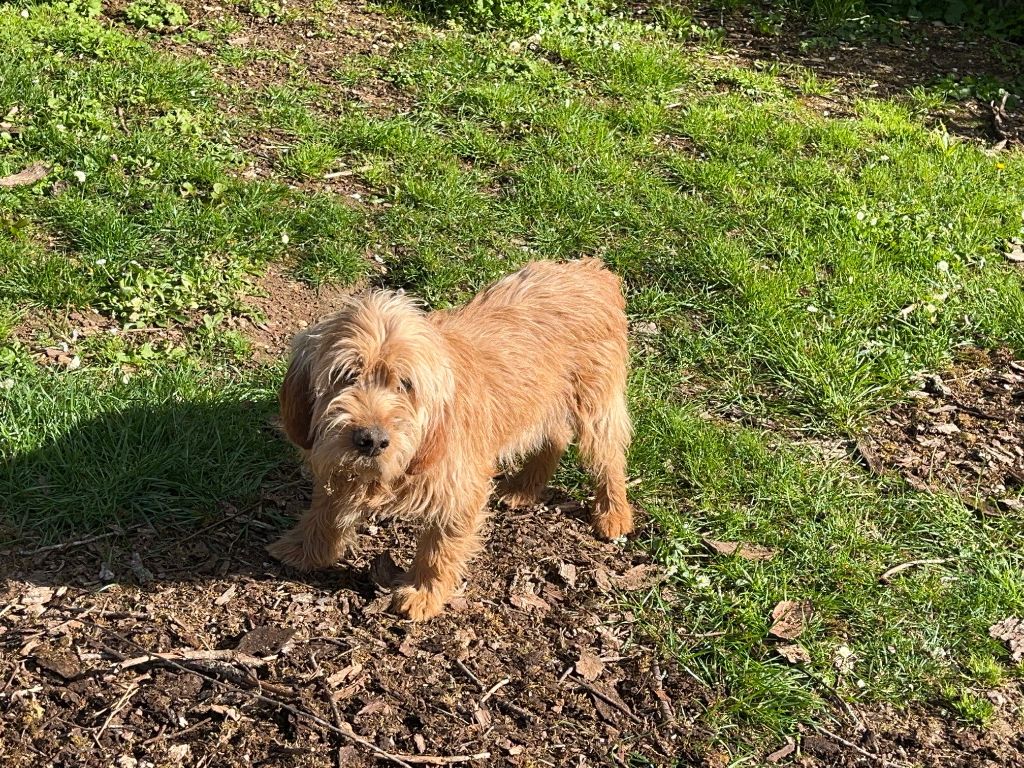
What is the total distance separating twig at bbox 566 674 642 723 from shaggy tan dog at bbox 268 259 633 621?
639 mm

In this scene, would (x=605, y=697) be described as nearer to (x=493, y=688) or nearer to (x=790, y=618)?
(x=493, y=688)

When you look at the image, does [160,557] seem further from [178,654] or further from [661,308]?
[661,308]

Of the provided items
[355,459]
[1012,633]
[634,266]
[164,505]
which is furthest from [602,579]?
[634,266]

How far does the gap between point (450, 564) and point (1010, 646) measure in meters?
2.53

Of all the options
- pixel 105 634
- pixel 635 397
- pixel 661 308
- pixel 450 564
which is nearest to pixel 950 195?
pixel 661 308

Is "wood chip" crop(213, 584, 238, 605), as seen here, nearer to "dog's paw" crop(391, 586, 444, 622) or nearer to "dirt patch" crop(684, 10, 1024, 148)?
"dog's paw" crop(391, 586, 444, 622)

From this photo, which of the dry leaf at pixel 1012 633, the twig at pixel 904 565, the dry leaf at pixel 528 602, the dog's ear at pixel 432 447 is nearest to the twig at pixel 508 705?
the dry leaf at pixel 528 602

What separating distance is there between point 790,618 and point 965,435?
1945 millimetres

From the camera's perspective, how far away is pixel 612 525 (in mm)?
5137

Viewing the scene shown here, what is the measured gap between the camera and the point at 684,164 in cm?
777

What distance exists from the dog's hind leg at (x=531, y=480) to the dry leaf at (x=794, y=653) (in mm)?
1347

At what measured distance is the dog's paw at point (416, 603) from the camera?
4.46m

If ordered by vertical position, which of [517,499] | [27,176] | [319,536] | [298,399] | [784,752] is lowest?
[784,752]

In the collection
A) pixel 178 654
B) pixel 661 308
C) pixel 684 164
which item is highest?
pixel 684 164
